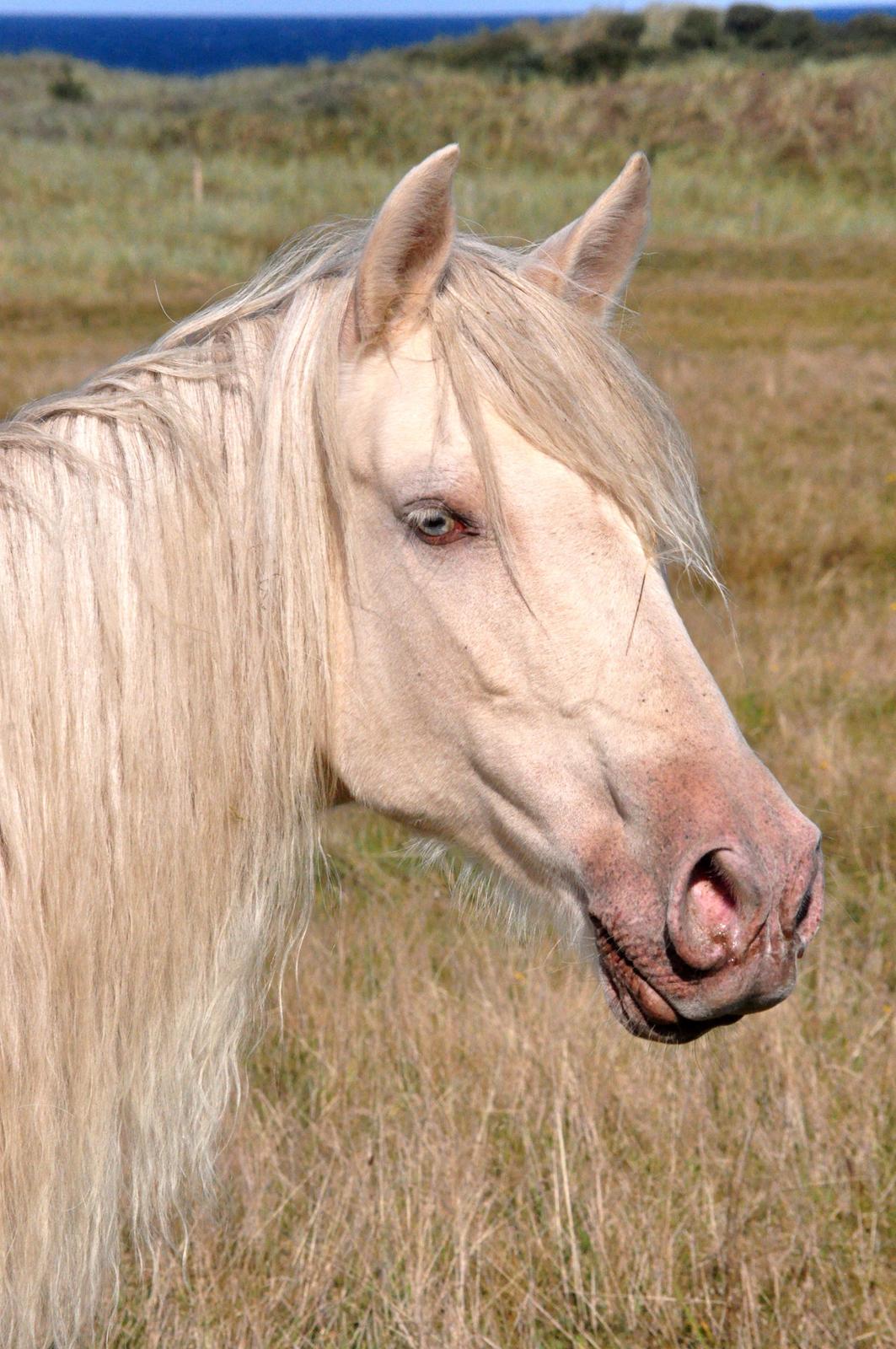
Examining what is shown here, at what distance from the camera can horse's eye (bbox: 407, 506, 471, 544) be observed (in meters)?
1.62

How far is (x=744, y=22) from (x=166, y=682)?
5145cm

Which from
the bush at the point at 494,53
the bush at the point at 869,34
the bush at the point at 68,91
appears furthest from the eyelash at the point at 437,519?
the bush at the point at 68,91

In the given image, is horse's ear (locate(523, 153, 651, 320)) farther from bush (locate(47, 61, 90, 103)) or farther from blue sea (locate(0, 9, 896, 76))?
blue sea (locate(0, 9, 896, 76))

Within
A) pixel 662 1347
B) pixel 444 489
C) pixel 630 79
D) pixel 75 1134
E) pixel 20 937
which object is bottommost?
pixel 662 1347

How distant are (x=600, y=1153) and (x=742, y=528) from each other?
198 inches

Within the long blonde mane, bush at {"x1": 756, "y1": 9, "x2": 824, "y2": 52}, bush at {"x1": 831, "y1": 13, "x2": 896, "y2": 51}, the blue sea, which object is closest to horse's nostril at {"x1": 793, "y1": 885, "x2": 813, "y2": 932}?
the long blonde mane

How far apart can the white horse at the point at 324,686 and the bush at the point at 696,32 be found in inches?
1807

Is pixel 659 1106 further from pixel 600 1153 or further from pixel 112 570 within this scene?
pixel 112 570

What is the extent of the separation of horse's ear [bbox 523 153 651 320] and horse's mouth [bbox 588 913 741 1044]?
38.9 inches

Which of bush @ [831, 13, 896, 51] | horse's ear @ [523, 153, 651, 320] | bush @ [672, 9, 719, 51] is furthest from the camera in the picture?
bush @ [831, 13, 896, 51]

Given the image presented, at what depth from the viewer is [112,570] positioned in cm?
162

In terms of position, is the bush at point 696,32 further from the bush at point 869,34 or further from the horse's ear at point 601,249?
the horse's ear at point 601,249

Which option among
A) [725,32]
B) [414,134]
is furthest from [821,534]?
[725,32]

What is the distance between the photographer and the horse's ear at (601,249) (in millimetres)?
1922
